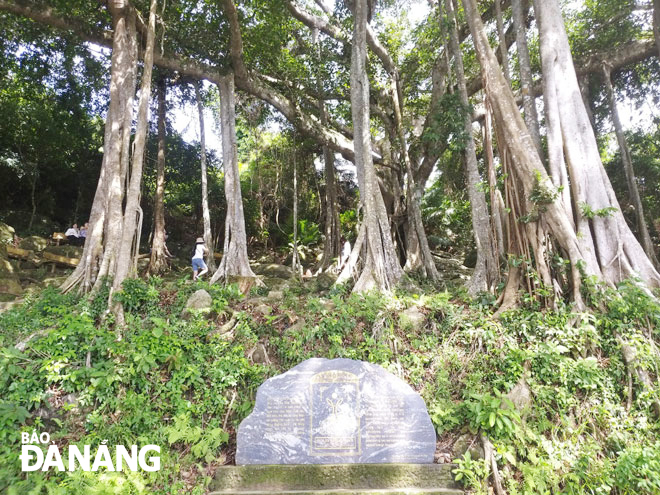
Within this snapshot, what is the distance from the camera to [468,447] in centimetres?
393

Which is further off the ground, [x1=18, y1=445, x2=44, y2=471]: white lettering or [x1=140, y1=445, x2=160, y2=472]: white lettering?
[x1=18, y1=445, x2=44, y2=471]: white lettering

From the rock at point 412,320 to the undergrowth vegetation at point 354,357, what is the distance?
45 mm

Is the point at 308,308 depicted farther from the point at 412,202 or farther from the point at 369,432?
the point at 412,202

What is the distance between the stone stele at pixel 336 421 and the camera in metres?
3.82

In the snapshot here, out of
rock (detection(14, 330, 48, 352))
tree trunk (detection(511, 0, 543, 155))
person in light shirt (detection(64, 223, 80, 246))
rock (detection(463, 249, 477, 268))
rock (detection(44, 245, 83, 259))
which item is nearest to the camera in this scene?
rock (detection(14, 330, 48, 352))

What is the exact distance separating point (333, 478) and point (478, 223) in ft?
15.2

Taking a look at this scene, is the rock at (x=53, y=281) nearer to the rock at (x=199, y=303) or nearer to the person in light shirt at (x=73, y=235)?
the person in light shirt at (x=73, y=235)

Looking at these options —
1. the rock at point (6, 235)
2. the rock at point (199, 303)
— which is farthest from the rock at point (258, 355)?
the rock at point (6, 235)

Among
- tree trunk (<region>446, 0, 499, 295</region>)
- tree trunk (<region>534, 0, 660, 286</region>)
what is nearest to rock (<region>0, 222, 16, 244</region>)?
tree trunk (<region>446, 0, 499, 295</region>)

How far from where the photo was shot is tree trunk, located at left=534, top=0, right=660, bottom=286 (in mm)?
4957

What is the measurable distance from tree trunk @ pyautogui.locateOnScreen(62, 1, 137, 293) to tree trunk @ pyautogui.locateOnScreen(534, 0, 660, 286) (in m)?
6.52

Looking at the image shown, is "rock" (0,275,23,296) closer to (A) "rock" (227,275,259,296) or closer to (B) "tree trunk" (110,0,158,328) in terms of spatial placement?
(B) "tree trunk" (110,0,158,328)

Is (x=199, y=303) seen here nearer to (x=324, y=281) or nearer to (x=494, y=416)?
(x=324, y=281)

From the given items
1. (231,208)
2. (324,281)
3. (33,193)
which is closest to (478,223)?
(324,281)
